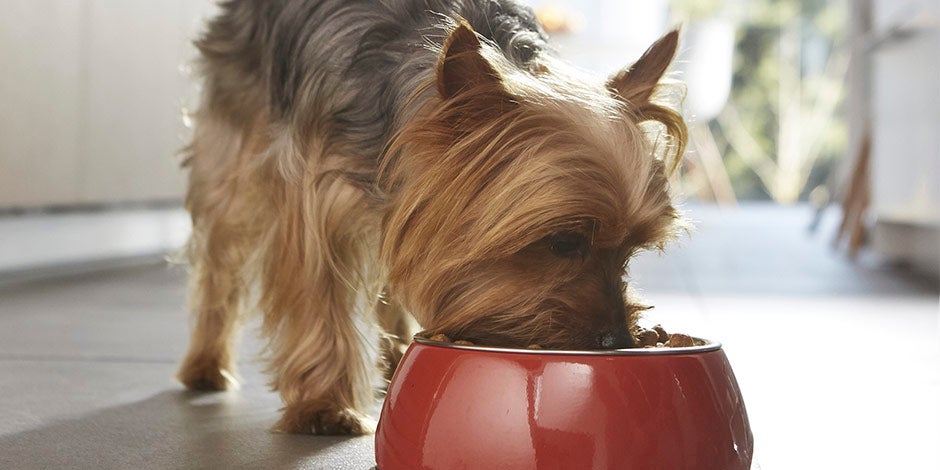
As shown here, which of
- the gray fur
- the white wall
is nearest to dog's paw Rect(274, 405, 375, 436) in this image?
the gray fur

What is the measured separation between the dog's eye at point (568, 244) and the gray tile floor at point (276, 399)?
0.43 meters

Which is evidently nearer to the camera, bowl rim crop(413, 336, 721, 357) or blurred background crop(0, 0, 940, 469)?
bowl rim crop(413, 336, 721, 357)

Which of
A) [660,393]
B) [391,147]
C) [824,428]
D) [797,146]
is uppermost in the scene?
[797,146]

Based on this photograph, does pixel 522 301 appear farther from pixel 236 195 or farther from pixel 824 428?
pixel 236 195

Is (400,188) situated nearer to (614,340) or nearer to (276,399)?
(614,340)

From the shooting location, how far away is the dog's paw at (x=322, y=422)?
6.68 feet

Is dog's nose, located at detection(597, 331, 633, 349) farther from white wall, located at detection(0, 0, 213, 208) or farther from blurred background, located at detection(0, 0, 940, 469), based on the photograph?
white wall, located at detection(0, 0, 213, 208)

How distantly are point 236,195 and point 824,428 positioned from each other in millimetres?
1223

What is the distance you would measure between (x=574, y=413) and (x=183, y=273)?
389cm

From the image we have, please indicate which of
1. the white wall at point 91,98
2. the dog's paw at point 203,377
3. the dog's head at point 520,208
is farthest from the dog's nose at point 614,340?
the white wall at point 91,98

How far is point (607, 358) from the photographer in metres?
1.46

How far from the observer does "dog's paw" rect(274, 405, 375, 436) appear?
6.68ft

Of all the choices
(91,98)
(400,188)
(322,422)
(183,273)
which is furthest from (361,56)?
(183,273)

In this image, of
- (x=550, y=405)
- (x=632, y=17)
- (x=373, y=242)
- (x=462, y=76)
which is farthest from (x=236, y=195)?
(x=632, y=17)
